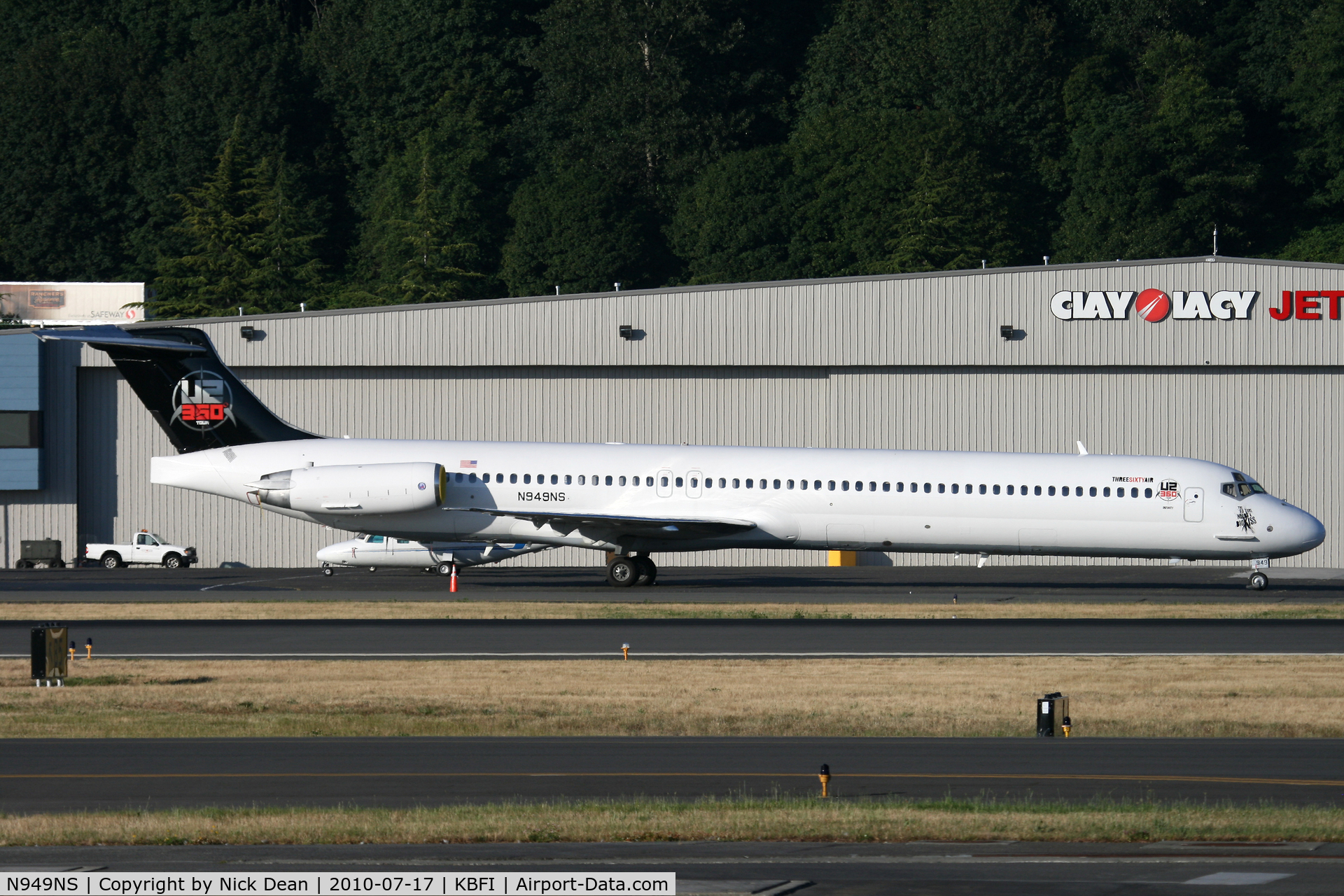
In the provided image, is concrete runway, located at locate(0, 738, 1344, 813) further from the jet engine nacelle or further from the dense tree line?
the dense tree line

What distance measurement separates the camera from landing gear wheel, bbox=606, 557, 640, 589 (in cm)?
3494

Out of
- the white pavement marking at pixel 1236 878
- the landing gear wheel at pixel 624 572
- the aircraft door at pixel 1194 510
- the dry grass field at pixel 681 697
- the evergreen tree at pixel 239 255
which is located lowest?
→ the dry grass field at pixel 681 697

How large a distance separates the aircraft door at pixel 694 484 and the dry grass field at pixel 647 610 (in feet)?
14.8

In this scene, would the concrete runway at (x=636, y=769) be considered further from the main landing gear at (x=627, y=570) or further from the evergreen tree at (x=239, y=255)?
the evergreen tree at (x=239, y=255)

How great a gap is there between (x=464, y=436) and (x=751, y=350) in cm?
932

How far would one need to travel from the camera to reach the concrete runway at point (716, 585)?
3262 cm

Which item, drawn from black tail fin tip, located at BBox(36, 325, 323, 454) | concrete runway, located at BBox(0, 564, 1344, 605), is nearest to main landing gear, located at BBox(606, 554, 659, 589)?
concrete runway, located at BBox(0, 564, 1344, 605)

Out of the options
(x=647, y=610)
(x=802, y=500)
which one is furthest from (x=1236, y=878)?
(x=802, y=500)

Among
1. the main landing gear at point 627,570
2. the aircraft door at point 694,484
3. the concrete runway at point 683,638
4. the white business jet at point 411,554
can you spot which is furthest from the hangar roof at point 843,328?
the concrete runway at point 683,638

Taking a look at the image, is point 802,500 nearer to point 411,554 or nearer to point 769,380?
point 411,554

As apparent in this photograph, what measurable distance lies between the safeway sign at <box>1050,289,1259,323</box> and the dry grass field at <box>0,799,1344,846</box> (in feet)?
112

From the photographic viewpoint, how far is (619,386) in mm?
47188

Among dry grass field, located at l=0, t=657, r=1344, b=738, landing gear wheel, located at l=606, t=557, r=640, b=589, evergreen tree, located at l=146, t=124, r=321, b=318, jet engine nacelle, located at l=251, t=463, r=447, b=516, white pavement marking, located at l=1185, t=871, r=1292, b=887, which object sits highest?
→ evergreen tree, located at l=146, t=124, r=321, b=318

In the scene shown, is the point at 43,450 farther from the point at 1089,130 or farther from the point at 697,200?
the point at 1089,130
